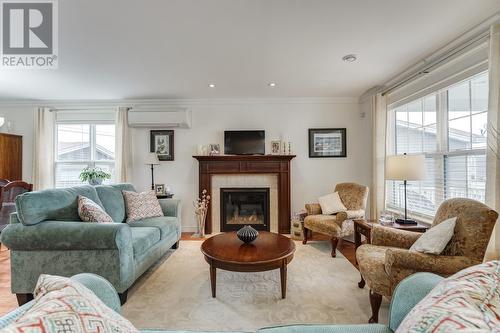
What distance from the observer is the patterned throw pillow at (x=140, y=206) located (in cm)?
315

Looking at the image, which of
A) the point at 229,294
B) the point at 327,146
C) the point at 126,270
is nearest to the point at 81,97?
the point at 126,270

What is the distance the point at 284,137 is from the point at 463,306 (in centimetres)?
397

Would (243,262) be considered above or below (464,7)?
below

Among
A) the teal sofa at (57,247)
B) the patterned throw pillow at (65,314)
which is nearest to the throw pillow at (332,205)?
the teal sofa at (57,247)

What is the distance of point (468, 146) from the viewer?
2.53 meters

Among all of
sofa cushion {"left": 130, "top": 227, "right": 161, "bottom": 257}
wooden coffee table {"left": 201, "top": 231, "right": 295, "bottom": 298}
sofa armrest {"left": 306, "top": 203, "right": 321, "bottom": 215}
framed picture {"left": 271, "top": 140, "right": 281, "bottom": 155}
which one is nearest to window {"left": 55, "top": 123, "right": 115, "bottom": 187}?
sofa cushion {"left": 130, "top": 227, "right": 161, "bottom": 257}

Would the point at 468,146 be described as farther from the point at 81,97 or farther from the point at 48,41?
the point at 81,97

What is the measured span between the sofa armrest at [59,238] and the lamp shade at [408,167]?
2763 mm

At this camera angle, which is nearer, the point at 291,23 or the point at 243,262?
the point at 243,262

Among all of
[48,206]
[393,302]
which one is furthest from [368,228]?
[48,206]

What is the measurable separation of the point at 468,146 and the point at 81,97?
226 inches

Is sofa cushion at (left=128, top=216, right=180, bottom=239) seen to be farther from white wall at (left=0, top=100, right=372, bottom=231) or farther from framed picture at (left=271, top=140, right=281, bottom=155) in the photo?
framed picture at (left=271, top=140, right=281, bottom=155)

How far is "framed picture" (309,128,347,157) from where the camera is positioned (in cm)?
449

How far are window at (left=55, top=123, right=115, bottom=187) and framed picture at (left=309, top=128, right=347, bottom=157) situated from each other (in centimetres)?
386
